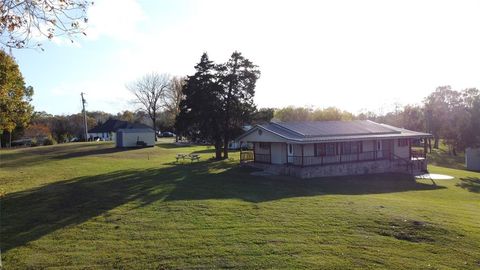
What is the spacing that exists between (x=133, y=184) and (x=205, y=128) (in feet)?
53.8

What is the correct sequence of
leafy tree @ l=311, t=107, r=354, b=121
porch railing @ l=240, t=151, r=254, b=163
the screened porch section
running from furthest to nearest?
1. leafy tree @ l=311, t=107, r=354, b=121
2. porch railing @ l=240, t=151, r=254, b=163
3. the screened porch section

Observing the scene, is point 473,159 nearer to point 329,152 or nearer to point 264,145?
point 329,152

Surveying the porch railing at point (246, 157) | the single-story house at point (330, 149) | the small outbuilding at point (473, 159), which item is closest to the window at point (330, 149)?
the single-story house at point (330, 149)

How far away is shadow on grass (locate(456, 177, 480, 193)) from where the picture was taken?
29244 millimetres

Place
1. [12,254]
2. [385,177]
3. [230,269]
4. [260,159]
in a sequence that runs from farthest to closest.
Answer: [260,159], [385,177], [12,254], [230,269]

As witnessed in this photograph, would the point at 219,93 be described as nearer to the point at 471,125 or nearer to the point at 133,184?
the point at 133,184

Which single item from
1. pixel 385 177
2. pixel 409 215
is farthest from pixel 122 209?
pixel 385 177

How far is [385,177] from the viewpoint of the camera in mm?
32281

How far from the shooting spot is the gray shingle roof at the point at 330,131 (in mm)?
31462

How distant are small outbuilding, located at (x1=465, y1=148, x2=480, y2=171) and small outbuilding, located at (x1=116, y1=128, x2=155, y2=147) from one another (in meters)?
43.4

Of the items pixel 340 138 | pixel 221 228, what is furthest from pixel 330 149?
pixel 221 228

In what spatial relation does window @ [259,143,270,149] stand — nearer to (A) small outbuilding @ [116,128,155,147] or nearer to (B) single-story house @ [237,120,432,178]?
(B) single-story house @ [237,120,432,178]

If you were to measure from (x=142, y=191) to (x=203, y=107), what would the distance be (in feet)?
60.2

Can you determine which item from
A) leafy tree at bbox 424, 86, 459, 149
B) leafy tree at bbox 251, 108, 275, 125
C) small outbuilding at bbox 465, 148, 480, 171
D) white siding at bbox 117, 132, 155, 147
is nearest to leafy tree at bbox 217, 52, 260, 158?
leafy tree at bbox 251, 108, 275, 125
